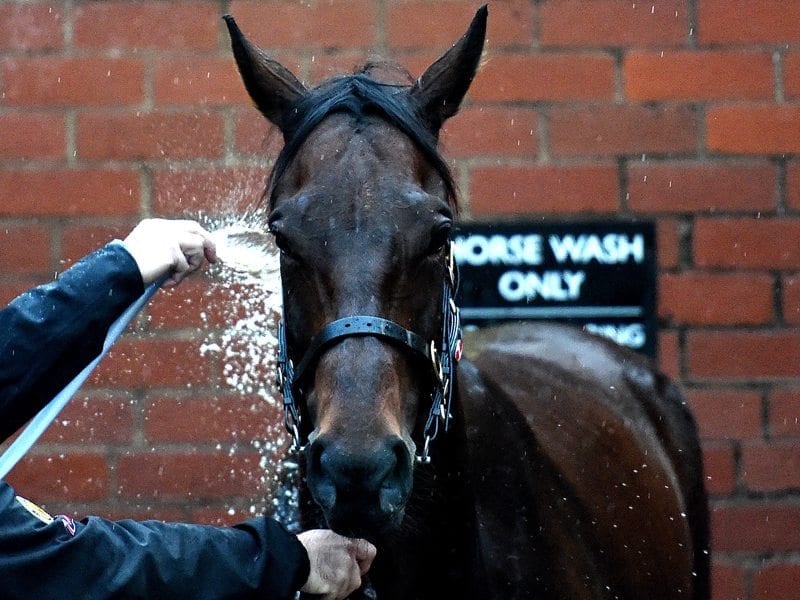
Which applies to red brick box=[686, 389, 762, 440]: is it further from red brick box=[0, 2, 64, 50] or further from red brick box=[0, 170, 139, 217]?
red brick box=[0, 2, 64, 50]

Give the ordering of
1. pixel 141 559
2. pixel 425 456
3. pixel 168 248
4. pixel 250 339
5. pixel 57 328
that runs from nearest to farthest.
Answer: pixel 57 328 < pixel 141 559 < pixel 168 248 < pixel 425 456 < pixel 250 339

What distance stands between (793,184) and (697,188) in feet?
0.94

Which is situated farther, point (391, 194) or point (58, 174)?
point (58, 174)

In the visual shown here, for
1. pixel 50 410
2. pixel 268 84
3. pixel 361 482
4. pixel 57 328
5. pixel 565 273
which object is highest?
pixel 268 84

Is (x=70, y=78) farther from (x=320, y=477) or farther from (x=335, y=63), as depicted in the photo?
(x=320, y=477)

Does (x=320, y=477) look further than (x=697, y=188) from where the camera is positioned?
No

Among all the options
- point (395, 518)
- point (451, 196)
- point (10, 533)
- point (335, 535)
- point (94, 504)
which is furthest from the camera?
point (94, 504)

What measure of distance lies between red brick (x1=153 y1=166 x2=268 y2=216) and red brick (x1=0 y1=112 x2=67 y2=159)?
0.32 meters

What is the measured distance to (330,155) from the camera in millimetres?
2107

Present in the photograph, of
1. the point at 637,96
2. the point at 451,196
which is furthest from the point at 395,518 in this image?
the point at 637,96

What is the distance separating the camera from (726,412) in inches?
142

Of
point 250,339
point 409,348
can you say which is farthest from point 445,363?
point 250,339

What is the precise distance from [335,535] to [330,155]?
647mm

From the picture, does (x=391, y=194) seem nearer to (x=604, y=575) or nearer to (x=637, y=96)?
(x=604, y=575)
